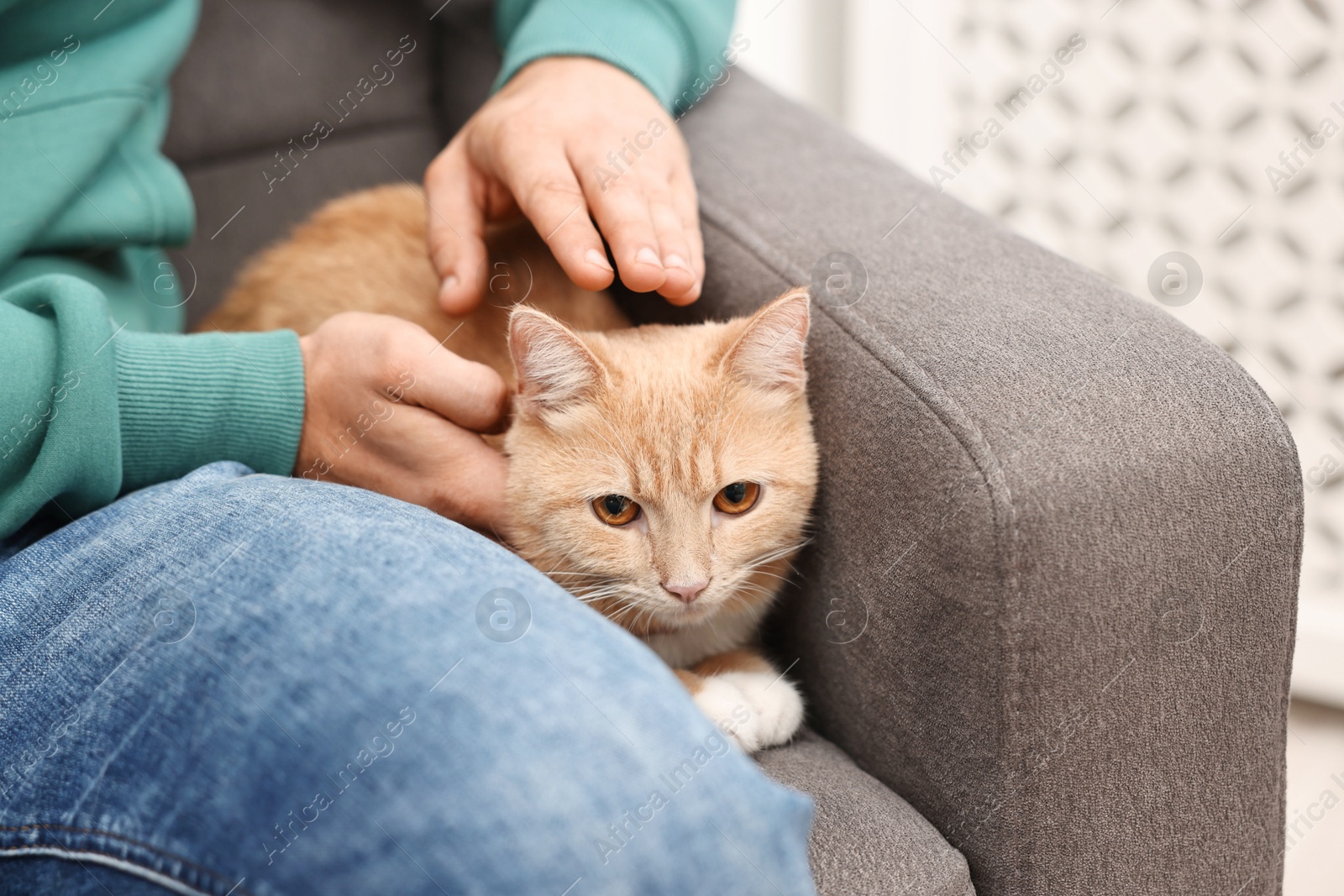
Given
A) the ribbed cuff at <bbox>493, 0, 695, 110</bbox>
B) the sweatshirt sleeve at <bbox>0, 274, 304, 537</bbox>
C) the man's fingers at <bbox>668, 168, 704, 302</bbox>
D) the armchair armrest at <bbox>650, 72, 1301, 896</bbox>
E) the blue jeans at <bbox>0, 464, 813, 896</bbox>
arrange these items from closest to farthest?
the blue jeans at <bbox>0, 464, 813, 896</bbox> < the armchair armrest at <bbox>650, 72, 1301, 896</bbox> < the sweatshirt sleeve at <bbox>0, 274, 304, 537</bbox> < the man's fingers at <bbox>668, 168, 704, 302</bbox> < the ribbed cuff at <bbox>493, 0, 695, 110</bbox>

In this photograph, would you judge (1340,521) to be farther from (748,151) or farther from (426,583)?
(426,583)

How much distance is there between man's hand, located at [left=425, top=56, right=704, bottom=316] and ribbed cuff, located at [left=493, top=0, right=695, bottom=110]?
25mm

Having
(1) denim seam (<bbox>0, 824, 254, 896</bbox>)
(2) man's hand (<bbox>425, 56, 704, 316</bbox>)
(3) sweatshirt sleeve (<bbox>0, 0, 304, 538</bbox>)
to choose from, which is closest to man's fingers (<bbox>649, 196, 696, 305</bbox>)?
(2) man's hand (<bbox>425, 56, 704, 316</bbox>)

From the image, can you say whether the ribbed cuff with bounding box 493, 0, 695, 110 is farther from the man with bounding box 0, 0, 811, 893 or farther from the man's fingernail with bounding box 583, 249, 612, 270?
the man's fingernail with bounding box 583, 249, 612, 270

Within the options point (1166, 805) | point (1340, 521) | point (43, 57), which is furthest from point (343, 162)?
point (1340, 521)

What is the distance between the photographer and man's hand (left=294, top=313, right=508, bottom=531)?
3.53 ft

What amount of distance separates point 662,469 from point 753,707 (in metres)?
0.30

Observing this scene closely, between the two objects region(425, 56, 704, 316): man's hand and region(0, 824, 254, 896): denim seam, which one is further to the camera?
region(425, 56, 704, 316): man's hand

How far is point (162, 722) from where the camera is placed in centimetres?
71

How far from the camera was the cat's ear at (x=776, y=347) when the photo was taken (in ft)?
3.39

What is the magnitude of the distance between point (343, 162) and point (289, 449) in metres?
1.03

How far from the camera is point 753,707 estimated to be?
105 centimetres

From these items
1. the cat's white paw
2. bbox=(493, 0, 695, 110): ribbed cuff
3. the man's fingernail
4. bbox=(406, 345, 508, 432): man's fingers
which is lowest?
the cat's white paw

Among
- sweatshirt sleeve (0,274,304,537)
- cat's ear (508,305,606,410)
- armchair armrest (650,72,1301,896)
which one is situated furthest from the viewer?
cat's ear (508,305,606,410)
